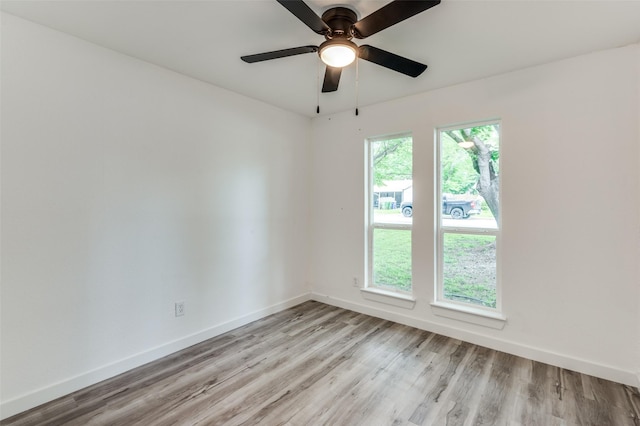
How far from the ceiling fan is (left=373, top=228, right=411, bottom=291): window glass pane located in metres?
1.81

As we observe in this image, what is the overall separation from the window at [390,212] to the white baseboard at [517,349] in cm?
30

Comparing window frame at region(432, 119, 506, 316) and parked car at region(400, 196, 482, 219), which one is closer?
window frame at region(432, 119, 506, 316)

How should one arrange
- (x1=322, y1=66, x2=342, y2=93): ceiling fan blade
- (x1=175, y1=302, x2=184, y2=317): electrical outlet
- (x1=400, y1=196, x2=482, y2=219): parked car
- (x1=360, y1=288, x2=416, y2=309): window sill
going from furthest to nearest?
(x1=360, y1=288, x2=416, y2=309): window sill
(x1=400, y1=196, x2=482, y2=219): parked car
(x1=175, y1=302, x2=184, y2=317): electrical outlet
(x1=322, y1=66, x2=342, y2=93): ceiling fan blade

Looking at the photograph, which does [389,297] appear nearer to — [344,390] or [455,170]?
[344,390]

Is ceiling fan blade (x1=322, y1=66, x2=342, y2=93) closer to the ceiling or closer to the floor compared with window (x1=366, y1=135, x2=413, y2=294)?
closer to the ceiling

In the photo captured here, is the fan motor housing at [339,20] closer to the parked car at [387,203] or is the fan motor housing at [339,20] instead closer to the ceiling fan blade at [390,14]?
the ceiling fan blade at [390,14]

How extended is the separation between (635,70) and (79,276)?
423cm

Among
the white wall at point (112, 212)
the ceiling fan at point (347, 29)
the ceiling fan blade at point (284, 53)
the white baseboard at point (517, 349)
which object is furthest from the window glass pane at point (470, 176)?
the white wall at point (112, 212)

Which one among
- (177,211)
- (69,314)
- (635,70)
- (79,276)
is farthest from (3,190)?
(635,70)

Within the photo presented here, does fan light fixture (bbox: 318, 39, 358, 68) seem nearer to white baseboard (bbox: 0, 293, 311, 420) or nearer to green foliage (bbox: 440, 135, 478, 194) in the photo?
green foliage (bbox: 440, 135, 478, 194)

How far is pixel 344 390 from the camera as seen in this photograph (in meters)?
2.10

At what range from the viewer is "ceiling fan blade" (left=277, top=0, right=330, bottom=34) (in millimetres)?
1379

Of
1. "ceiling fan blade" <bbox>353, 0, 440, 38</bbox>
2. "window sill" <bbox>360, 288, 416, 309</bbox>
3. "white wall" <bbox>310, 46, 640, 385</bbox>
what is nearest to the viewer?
"ceiling fan blade" <bbox>353, 0, 440, 38</bbox>

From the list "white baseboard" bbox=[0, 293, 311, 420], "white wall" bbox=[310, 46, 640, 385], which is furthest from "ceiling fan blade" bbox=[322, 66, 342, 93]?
"white baseboard" bbox=[0, 293, 311, 420]
